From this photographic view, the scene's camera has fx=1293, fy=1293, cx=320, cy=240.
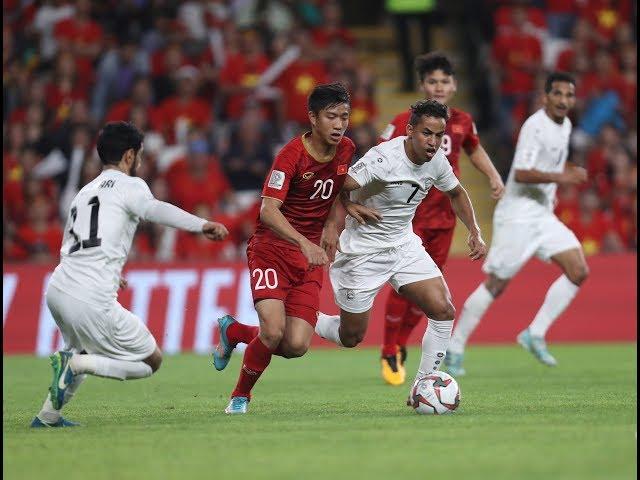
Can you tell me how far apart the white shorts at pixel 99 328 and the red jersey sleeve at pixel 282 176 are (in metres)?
1.20

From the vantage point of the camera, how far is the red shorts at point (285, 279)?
8.16 meters

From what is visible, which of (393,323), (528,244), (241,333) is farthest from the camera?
(528,244)

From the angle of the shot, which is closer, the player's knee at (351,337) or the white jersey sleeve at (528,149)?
the player's knee at (351,337)

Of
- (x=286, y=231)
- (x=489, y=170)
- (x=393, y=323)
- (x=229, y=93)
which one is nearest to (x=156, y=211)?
(x=286, y=231)

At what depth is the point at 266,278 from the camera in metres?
8.16

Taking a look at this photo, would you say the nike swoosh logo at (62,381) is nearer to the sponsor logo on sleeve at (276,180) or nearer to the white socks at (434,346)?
the sponsor logo on sleeve at (276,180)

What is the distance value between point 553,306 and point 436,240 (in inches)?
66.2

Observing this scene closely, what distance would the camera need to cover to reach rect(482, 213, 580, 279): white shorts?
1137cm

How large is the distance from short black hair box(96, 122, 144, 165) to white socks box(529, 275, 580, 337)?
5.10 m

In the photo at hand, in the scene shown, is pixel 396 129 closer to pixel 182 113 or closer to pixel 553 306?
pixel 553 306

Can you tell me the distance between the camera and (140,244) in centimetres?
1548

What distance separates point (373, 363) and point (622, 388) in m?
3.75

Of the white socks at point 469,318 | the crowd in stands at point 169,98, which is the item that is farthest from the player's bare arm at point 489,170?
the crowd in stands at point 169,98

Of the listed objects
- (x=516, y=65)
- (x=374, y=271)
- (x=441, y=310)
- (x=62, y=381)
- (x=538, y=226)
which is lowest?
(x=62, y=381)
